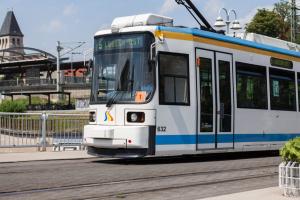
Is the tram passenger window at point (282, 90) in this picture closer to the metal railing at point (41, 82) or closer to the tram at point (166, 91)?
the tram at point (166, 91)

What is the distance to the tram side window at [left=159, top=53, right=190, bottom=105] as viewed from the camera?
14195 millimetres

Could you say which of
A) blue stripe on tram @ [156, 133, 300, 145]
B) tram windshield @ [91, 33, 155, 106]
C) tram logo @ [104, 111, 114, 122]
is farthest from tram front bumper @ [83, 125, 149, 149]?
tram windshield @ [91, 33, 155, 106]

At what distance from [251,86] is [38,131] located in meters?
7.24

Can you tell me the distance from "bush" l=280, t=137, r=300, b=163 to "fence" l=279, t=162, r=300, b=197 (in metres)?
0.08

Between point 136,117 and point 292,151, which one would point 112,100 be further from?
point 292,151

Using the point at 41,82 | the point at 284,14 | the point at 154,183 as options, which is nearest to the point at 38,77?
the point at 41,82

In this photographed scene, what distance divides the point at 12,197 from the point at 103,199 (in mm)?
1358

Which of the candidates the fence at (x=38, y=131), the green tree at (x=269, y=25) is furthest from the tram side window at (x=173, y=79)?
the green tree at (x=269, y=25)

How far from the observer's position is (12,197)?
8727 mm

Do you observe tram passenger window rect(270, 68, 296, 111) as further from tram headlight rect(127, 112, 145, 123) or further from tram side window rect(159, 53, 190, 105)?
tram headlight rect(127, 112, 145, 123)

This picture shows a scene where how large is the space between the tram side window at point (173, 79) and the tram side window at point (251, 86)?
7.97ft

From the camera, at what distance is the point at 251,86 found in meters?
17.3

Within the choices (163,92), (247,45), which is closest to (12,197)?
(163,92)

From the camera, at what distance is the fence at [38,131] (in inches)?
747
